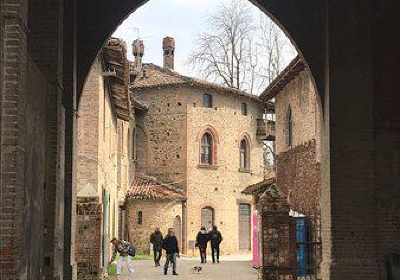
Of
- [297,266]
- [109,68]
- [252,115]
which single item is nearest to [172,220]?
[252,115]

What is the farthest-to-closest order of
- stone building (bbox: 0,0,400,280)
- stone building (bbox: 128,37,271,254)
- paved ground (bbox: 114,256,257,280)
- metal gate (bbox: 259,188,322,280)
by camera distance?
stone building (bbox: 128,37,271,254) < paved ground (bbox: 114,256,257,280) < metal gate (bbox: 259,188,322,280) < stone building (bbox: 0,0,400,280)

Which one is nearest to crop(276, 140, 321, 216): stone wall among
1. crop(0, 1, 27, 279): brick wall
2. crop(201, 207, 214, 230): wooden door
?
crop(201, 207, 214, 230): wooden door

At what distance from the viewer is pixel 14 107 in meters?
7.68

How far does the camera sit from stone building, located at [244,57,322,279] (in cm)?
1905

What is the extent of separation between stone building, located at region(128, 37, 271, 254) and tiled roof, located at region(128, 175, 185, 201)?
519mm

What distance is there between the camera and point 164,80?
134 feet

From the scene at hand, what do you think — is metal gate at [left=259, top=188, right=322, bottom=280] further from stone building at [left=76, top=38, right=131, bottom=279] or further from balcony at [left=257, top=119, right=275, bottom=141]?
balcony at [left=257, top=119, right=275, bottom=141]

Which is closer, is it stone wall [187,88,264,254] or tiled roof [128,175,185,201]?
tiled roof [128,175,185,201]

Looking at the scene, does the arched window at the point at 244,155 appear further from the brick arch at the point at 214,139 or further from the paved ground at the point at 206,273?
the paved ground at the point at 206,273

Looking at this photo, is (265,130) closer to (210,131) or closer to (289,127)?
(210,131)

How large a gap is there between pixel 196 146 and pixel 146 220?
17.7 ft

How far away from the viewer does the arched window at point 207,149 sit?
136ft

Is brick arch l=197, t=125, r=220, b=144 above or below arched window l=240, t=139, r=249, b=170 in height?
above

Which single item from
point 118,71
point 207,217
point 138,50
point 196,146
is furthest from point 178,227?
point 118,71
